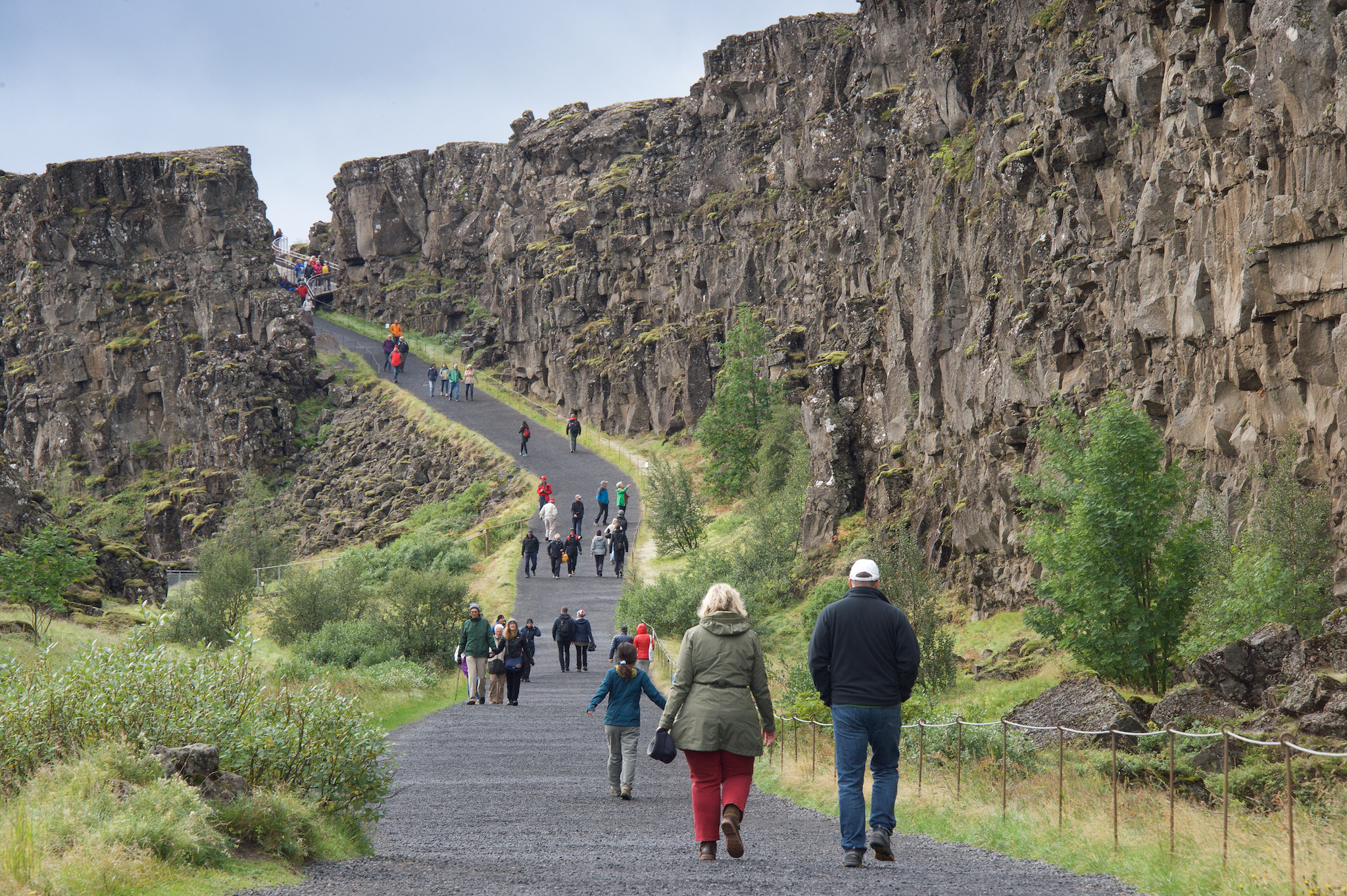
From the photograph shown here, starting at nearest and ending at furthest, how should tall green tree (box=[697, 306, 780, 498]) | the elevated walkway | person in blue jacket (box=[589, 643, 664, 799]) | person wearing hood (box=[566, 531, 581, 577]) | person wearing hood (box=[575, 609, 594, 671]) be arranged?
person in blue jacket (box=[589, 643, 664, 799]) < person wearing hood (box=[575, 609, 594, 671]) < person wearing hood (box=[566, 531, 581, 577]) < tall green tree (box=[697, 306, 780, 498]) < the elevated walkway

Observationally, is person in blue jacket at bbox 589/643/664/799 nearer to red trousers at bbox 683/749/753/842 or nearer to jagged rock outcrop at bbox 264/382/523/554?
red trousers at bbox 683/749/753/842

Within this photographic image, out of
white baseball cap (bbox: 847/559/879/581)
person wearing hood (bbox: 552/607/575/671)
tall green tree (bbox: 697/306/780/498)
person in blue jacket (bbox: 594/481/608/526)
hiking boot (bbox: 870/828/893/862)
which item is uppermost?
tall green tree (bbox: 697/306/780/498)

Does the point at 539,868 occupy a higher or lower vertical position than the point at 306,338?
lower

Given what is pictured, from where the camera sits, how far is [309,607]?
32969 mm

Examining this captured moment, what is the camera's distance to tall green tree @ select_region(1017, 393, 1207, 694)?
19.3 meters

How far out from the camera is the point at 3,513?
33.9 m

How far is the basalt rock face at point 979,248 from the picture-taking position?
827 inches

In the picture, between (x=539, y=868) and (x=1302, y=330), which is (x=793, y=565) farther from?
(x=539, y=868)

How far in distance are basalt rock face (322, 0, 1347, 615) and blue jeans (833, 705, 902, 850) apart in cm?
1417

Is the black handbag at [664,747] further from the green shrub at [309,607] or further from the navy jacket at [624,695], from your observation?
the green shrub at [309,607]

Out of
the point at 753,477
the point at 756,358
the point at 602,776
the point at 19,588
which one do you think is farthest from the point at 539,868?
the point at 756,358

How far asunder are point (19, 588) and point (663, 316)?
4526 cm

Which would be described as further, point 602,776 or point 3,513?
point 3,513

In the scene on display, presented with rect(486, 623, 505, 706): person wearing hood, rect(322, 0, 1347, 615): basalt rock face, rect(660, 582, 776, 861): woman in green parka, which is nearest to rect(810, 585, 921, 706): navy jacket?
rect(660, 582, 776, 861): woman in green parka
